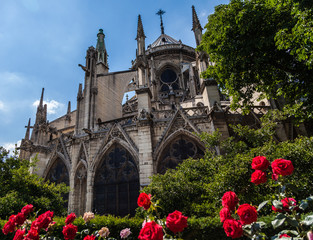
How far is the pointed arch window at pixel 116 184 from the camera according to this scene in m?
13.1

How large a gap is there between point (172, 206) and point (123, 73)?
14869 mm

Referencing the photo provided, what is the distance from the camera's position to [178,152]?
13.4 meters

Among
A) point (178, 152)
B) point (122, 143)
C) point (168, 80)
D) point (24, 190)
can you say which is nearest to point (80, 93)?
point (122, 143)

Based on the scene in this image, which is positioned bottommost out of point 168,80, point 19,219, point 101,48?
point 19,219

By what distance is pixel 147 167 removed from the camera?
12.5m

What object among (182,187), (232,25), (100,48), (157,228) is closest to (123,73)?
(100,48)

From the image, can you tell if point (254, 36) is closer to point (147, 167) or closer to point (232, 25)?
point (232, 25)

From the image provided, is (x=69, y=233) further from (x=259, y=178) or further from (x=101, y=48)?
(x=101, y=48)

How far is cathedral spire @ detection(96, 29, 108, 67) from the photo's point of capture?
21.4 meters

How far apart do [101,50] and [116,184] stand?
14.0 meters

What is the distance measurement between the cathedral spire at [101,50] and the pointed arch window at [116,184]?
10.5m

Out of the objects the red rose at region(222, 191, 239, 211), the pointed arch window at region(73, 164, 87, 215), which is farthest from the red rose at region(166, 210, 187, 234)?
the pointed arch window at region(73, 164, 87, 215)

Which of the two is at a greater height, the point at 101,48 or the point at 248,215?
the point at 101,48

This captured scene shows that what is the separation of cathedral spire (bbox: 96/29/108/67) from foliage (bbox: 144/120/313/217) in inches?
597
